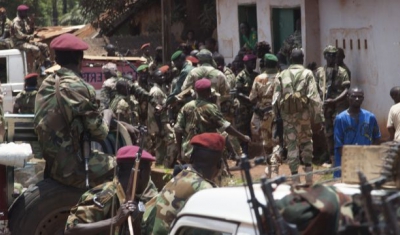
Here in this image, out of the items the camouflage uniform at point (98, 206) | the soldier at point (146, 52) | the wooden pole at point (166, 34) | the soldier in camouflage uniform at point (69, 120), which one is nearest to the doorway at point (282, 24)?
the wooden pole at point (166, 34)

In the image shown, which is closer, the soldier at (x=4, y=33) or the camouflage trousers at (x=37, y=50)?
the camouflage trousers at (x=37, y=50)

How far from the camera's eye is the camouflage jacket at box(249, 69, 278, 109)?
14.8m

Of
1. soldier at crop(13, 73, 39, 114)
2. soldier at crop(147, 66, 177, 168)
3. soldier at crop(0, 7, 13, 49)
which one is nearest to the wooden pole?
soldier at crop(147, 66, 177, 168)

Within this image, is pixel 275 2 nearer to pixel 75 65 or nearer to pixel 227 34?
pixel 227 34

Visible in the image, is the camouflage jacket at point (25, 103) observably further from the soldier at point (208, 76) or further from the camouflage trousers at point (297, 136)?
the camouflage trousers at point (297, 136)

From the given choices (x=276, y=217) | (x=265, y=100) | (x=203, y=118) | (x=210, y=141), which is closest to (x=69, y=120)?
(x=210, y=141)

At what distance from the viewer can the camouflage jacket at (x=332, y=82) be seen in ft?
49.0

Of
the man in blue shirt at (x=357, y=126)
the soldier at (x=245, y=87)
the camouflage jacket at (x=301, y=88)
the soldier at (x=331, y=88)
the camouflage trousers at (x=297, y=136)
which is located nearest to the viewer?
the man in blue shirt at (x=357, y=126)

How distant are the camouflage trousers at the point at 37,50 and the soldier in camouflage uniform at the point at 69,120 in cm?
1408

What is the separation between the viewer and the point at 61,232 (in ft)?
28.9

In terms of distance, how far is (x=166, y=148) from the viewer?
16547 mm

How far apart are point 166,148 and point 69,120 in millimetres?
7919

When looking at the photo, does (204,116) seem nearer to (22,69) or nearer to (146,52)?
(22,69)

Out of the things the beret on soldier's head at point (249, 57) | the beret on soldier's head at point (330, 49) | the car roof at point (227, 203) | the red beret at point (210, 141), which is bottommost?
the car roof at point (227, 203)
